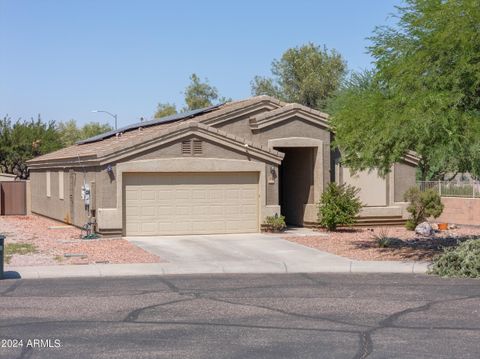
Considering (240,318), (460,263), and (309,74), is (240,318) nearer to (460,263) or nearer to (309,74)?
(460,263)

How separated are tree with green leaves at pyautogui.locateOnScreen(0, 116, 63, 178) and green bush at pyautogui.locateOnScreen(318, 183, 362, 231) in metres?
32.9

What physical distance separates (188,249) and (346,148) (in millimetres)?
5145

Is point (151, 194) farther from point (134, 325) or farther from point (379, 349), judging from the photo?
point (379, 349)

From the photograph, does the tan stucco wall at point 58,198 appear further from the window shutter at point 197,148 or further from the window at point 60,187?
the window shutter at point 197,148

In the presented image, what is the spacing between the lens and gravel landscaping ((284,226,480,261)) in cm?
2106

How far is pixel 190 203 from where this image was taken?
26.9 meters

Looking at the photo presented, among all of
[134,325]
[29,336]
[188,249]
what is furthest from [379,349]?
[188,249]

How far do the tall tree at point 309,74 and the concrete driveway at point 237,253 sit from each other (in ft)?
125

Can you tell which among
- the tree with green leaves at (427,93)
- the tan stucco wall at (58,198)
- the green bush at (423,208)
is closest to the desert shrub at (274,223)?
the green bush at (423,208)

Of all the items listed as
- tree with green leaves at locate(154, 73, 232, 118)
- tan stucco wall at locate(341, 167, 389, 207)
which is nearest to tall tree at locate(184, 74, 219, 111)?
tree with green leaves at locate(154, 73, 232, 118)

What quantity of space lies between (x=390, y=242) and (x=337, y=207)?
4.15 meters

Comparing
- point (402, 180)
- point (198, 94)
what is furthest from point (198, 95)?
point (402, 180)

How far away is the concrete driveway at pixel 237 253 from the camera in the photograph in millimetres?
19094

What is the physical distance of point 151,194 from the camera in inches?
1038
